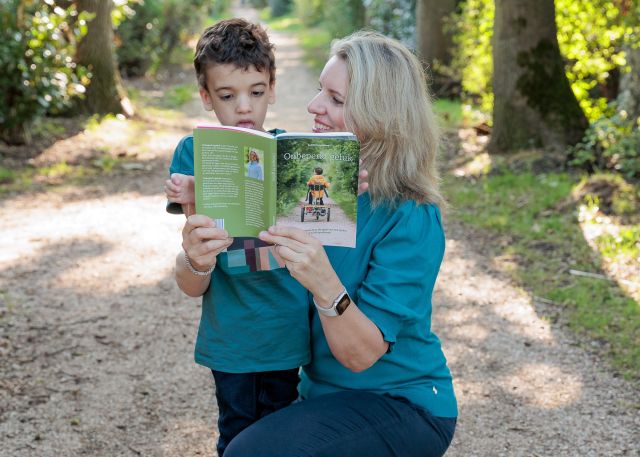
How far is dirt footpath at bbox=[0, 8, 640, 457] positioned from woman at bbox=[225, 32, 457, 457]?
4.49 feet

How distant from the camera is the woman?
2.12m

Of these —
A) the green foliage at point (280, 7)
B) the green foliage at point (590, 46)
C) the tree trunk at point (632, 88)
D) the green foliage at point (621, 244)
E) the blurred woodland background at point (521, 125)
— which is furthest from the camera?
the green foliage at point (280, 7)

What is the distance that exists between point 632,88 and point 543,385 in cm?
407

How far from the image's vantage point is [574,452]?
3.50m

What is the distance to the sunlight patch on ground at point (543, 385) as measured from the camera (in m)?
3.95

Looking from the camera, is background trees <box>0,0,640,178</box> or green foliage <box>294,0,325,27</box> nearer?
background trees <box>0,0,640,178</box>

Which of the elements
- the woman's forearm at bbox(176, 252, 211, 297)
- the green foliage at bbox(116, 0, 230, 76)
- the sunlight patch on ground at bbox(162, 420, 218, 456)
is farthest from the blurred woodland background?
the green foliage at bbox(116, 0, 230, 76)

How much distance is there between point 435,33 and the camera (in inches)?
489

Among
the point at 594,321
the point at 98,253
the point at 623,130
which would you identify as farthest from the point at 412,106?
the point at 623,130

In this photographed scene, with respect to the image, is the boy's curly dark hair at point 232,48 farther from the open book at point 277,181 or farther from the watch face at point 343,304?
the watch face at point 343,304

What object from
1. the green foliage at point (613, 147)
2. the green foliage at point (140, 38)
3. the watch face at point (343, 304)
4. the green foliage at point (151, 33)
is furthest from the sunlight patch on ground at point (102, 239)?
the green foliage at point (140, 38)

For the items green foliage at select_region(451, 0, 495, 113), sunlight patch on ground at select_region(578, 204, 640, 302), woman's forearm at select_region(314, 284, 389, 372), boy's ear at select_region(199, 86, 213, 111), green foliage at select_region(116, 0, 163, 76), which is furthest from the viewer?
green foliage at select_region(116, 0, 163, 76)

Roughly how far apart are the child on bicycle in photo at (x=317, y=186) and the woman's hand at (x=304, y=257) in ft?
0.30

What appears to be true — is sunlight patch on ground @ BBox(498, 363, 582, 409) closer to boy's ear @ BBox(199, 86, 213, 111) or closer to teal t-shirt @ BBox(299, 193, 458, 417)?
teal t-shirt @ BBox(299, 193, 458, 417)
